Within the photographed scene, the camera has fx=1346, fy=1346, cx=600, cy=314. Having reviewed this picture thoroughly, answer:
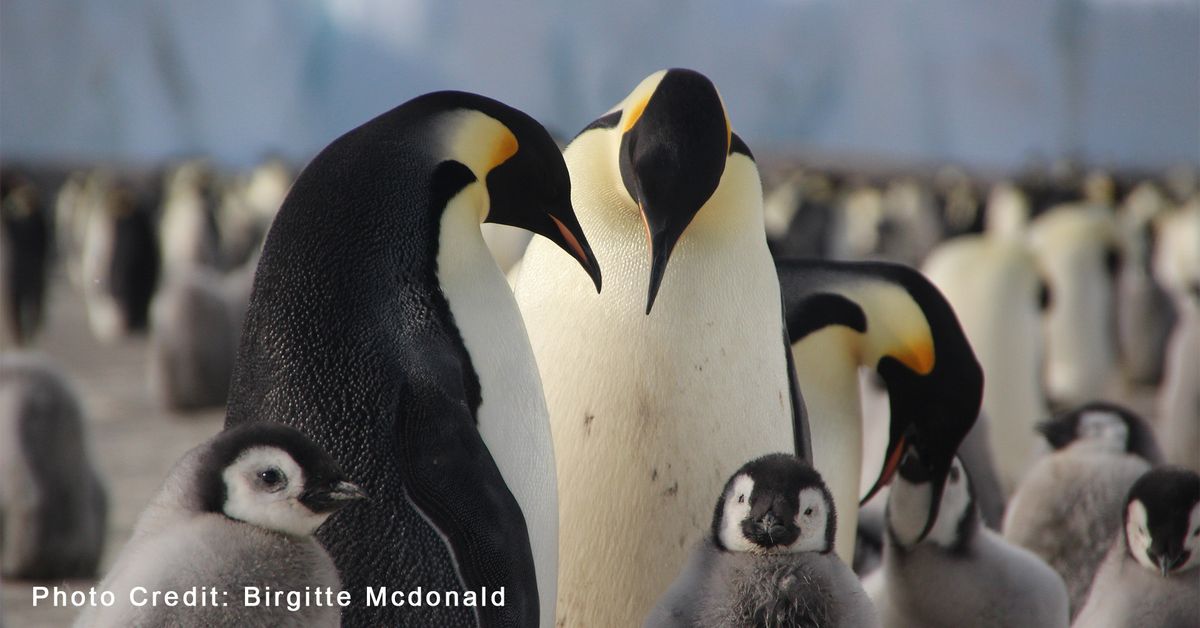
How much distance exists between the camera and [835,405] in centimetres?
262

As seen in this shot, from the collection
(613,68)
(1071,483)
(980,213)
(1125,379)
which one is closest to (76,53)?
(613,68)

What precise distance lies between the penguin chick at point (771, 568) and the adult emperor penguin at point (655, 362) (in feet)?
1.05

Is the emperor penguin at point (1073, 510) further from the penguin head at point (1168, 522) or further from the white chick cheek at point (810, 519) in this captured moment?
the white chick cheek at point (810, 519)

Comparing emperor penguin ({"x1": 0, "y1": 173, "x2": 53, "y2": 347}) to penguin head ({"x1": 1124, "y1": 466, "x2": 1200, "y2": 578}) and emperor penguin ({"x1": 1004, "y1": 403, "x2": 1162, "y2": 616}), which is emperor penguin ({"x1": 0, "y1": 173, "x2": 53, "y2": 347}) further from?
penguin head ({"x1": 1124, "y1": 466, "x2": 1200, "y2": 578})

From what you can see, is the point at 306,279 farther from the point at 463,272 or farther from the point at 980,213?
the point at 980,213

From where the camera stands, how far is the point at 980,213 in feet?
37.4

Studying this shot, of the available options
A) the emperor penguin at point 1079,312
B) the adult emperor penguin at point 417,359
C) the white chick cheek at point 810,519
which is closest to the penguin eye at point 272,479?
the adult emperor penguin at point 417,359

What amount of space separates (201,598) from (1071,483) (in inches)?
82.8

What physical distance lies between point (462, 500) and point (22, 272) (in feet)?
32.3

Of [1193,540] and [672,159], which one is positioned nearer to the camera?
[672,159]

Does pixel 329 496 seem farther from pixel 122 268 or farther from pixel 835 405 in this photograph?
pixel 122 268

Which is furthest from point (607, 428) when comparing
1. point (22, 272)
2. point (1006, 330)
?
point (22, 272)

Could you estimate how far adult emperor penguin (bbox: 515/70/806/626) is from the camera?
6.94ft

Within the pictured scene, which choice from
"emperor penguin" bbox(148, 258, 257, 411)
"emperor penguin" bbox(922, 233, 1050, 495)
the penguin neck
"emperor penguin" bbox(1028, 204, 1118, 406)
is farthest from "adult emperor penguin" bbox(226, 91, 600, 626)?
"emperor penguin" bbox(1028, 204, 1118, 406)
